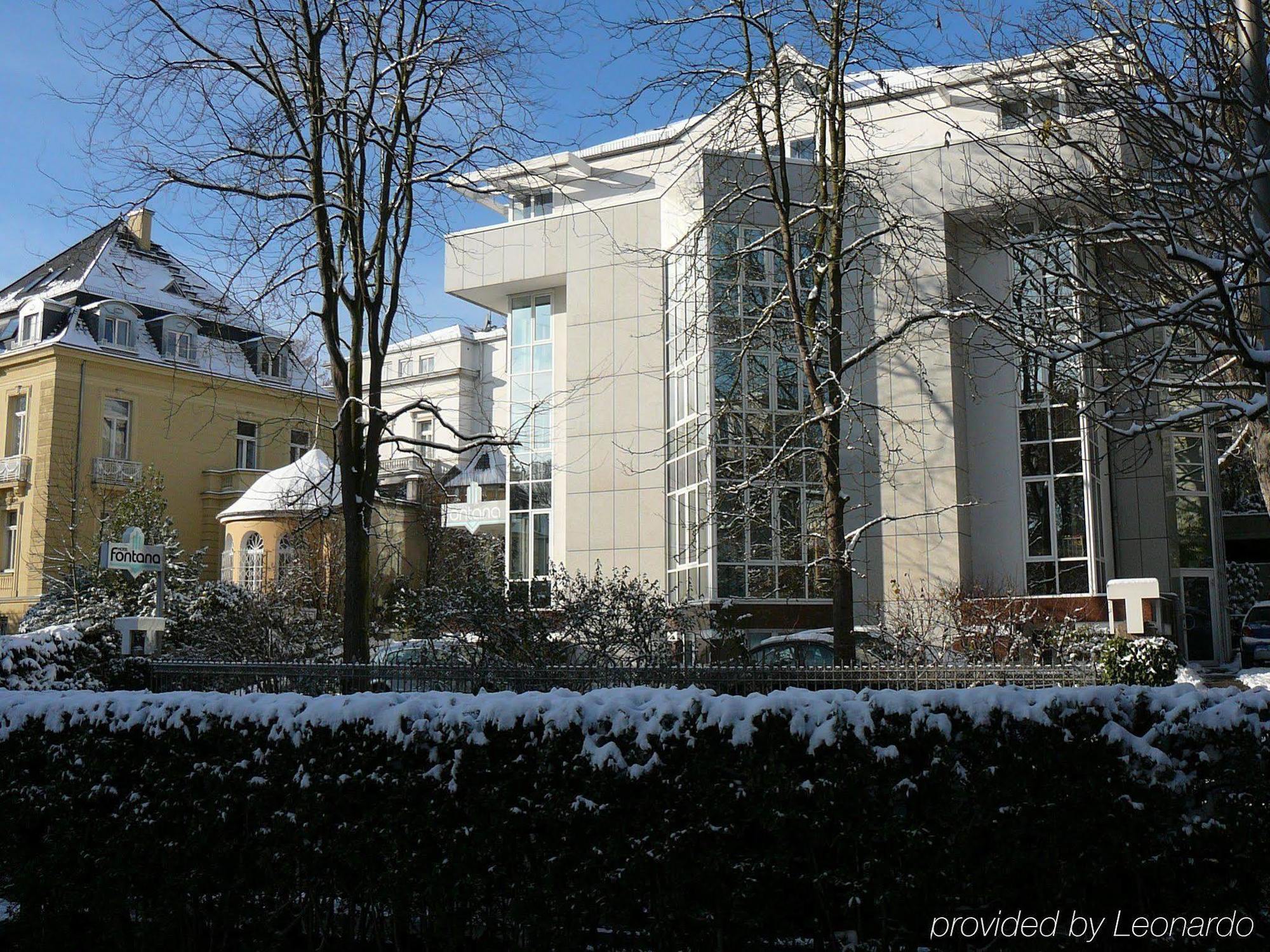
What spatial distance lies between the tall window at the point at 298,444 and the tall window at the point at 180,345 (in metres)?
5.39

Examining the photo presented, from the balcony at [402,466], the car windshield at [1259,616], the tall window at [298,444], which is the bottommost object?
the car windshield at [1259,616]

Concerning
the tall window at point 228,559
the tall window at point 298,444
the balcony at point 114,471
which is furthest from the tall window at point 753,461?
the tall window at point 298,444

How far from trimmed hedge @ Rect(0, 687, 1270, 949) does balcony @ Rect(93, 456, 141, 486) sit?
3480 cm

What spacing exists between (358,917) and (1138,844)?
4.23 metres

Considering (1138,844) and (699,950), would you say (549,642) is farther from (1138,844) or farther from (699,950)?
(1138,844)

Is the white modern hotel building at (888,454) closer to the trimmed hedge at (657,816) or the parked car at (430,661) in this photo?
the parked car at (430,661)

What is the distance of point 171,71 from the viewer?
1292cm

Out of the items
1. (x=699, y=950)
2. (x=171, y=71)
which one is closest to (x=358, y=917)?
(x=699, y=950)

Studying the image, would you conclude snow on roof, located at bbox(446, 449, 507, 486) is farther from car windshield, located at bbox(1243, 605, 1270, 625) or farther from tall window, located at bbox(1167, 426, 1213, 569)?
car windshield, located at bbox(1243, 605, 1270, 625)

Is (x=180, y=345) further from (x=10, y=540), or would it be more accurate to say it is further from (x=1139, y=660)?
(x=1139, y=660)

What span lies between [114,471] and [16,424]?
4049 mm

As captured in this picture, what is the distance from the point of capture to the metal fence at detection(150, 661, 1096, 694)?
11.2 metres

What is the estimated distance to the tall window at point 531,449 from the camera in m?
31.5

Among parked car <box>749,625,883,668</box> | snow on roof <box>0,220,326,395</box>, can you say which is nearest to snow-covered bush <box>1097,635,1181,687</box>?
parked car <box>749,625,883,668</box>
